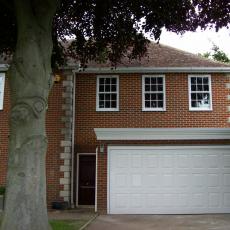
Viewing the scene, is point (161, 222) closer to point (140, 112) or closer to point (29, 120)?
point (140, 112)

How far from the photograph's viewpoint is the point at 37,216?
979 centimetres

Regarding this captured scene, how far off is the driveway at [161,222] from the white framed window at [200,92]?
5052 millimetres

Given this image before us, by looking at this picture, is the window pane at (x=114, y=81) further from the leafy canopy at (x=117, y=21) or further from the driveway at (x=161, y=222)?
the driveway at (x=161, y=222)

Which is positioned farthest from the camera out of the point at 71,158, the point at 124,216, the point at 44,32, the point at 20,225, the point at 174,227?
the point at 71,158

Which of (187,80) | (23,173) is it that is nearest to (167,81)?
(187,80)

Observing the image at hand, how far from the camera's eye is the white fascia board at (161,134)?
1686 cm

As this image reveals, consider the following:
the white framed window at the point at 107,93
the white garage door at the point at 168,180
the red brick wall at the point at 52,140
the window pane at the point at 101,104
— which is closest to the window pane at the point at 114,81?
the white framed window at the point at 107,93

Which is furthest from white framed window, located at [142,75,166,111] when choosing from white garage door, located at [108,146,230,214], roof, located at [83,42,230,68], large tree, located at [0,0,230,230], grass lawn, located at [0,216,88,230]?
grass lawn, located at [0,216,88,230]

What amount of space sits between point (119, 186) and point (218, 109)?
5.63 m

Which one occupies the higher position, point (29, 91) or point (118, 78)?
point (118, 78)

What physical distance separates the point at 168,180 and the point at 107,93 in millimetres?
4862

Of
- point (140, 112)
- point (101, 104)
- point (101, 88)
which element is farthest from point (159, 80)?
point (101, 104)

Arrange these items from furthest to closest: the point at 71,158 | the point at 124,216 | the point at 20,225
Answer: the point at 71,158, the point at 124,216, the point at 20,225

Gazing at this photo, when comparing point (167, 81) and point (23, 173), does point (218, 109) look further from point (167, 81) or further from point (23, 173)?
point (23, 173)
